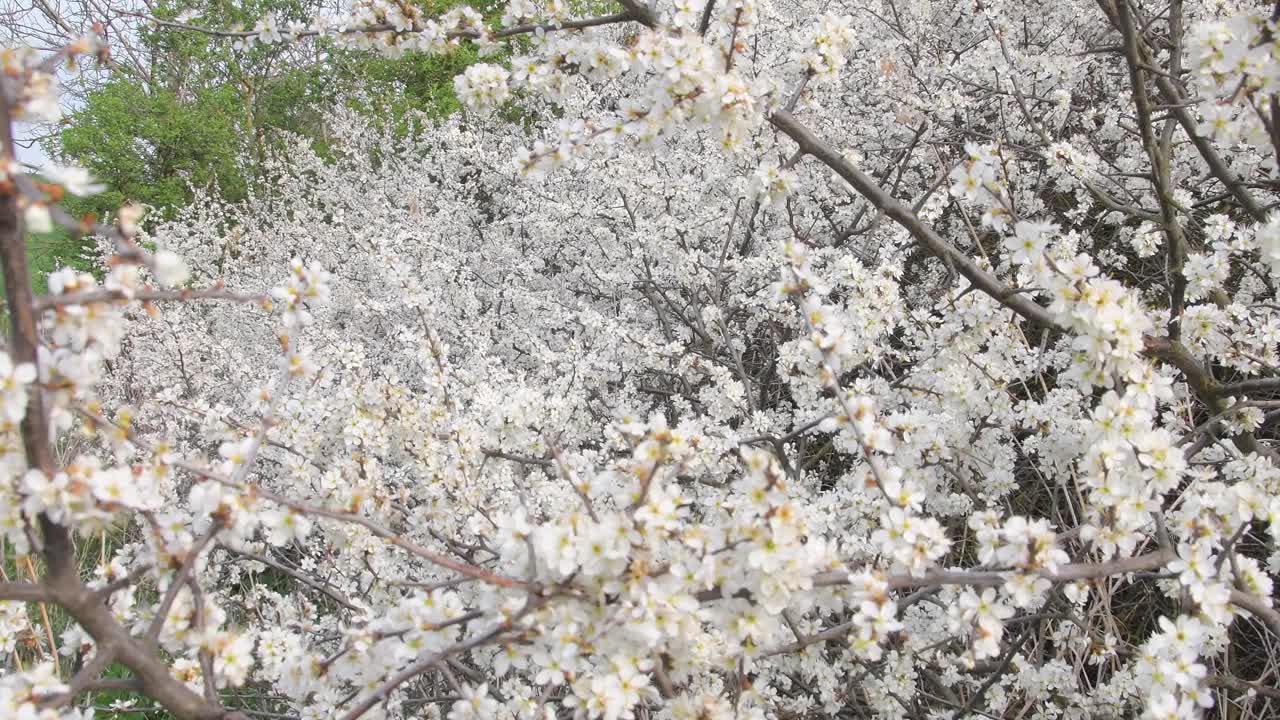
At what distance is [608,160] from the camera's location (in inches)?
180

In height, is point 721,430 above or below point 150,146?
below

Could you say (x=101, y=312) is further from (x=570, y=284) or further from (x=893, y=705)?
(x=570, y=284)

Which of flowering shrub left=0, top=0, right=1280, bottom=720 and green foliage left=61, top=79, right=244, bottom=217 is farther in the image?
green foliage left=61, top=79, right=244, bottom=217

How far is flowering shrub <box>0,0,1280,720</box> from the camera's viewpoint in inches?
54.8

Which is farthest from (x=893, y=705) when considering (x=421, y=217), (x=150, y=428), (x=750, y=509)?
(x=150, y=428)

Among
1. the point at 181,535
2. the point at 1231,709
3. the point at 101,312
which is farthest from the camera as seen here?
the point at 1231,709

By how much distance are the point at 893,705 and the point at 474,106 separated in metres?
2.11

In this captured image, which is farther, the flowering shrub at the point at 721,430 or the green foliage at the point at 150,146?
the green foliage at the point at 150,146

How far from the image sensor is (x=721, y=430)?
2.99 m

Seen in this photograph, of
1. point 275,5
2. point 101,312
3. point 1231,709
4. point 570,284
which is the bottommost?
point 1231,709

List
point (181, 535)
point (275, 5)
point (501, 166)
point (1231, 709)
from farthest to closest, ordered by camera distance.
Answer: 1. point (275, 5)
2. point (501, 166)
3. point (1231, 709)
4. point (181, 535)

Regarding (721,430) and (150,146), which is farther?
(150,146)

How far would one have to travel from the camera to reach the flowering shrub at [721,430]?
Result: 4.57ft

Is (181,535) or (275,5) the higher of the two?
(275,5)
